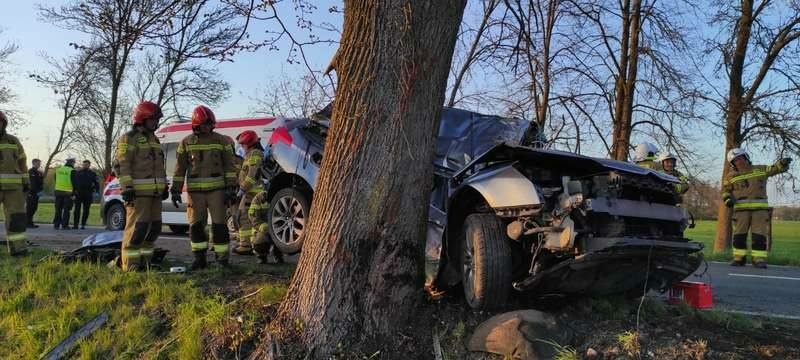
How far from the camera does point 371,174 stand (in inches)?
142

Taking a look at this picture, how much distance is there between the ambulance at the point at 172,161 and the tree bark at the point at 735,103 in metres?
9.49

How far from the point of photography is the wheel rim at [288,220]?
6.45 meters

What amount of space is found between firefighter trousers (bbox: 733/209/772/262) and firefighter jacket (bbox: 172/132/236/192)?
25.3 feet

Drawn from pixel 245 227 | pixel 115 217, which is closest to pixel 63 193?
pixel 115 217

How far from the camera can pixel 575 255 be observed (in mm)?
3660

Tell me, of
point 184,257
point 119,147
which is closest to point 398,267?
point 119,147

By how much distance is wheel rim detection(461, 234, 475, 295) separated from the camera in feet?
13.5

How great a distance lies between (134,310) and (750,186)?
8.83 metres

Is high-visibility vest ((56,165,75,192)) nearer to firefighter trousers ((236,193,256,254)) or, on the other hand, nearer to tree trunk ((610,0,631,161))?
firefighter trousers ((236,193,256,254))

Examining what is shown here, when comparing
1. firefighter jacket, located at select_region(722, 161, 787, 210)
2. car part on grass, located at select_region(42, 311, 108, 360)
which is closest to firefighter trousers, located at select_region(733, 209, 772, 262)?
firefighter jacket, located at select_region(722, 161, 787, 210)

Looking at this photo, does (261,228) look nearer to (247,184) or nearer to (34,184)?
(247,184)

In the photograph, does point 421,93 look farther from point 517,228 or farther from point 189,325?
point 189,325

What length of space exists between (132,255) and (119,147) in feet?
3.55

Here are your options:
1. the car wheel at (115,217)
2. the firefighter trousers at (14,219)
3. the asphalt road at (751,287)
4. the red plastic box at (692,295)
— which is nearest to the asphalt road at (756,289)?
the asphalt road at (751,287)
